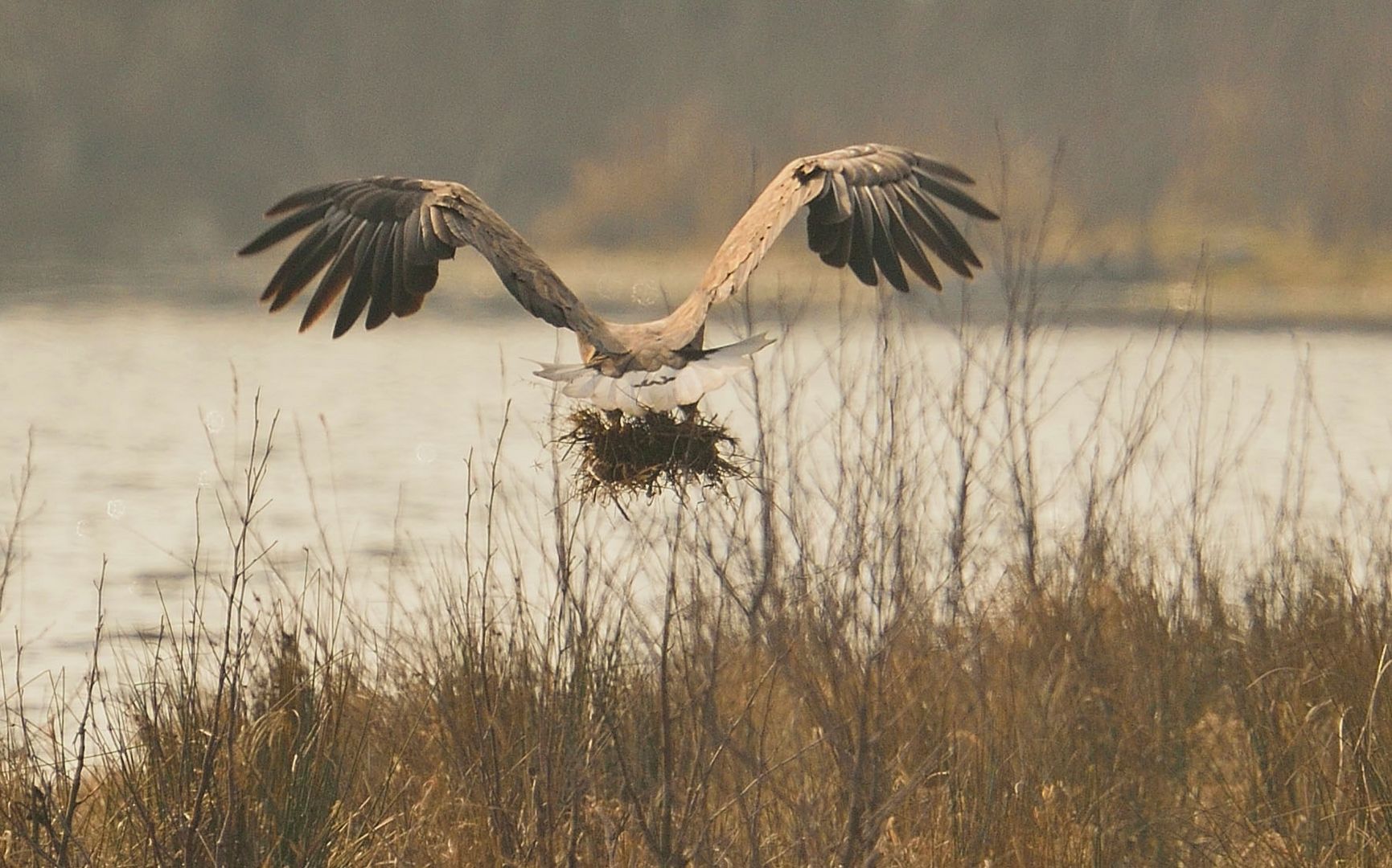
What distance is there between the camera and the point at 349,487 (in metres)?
20.7

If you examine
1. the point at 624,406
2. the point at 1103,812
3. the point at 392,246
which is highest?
the point at 392,246

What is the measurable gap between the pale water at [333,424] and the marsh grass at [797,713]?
0.61 m

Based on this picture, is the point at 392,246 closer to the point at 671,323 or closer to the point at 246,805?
the point at 671,323

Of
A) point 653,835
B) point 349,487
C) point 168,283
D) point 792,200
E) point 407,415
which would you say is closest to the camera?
point 653,835

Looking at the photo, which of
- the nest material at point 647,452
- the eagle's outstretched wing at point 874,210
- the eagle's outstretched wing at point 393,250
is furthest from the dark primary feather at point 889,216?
the nest material at point 647,452

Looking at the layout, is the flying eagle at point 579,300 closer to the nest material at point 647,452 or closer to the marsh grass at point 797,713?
the nest material at point 647,452

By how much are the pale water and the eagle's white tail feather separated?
34 cm

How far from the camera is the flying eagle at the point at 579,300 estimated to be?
4.20 m

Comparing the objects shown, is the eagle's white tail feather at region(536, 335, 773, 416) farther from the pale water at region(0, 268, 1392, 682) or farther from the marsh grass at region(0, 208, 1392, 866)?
the pale water at region(0, 268, 1392, 682)

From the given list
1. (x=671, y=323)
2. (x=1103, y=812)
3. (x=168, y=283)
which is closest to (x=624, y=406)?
(x=671, y=323)

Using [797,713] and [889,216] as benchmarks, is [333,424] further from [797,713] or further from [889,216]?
[889,216]

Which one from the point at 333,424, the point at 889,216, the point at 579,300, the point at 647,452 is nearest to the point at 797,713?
the point at 889,216

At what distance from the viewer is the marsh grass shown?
4.01m

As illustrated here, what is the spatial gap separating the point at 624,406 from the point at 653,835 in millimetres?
978
